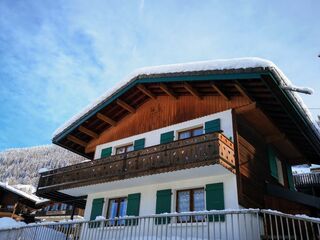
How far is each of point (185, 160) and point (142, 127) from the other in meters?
5.14

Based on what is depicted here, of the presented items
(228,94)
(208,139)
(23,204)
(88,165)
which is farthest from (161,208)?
(23,204)

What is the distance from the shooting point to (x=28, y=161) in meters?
134

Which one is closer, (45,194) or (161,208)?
(161,208)

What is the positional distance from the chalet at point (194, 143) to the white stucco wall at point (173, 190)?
4cm

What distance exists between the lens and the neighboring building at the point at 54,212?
1220 inches

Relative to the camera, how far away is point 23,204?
33.6m

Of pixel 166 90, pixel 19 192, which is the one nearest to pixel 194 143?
pixel 166 90

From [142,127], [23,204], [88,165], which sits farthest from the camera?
[23,204]

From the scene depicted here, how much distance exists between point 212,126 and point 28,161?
134 meters

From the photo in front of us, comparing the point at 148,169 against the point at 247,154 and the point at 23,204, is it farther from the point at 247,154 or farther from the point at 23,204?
the point at 23,204

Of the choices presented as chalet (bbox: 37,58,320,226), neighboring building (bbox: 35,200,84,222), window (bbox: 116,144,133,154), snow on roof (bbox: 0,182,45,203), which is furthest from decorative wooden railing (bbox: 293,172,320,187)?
snow on roof (bbox: 0,182,45,203)

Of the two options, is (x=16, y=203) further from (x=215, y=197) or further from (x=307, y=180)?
(x=307, y=180)

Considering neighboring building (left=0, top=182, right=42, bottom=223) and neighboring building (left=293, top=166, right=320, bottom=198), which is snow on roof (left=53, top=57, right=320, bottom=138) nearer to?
neighboring building (left=293, top=166, right=320, bottom=198)

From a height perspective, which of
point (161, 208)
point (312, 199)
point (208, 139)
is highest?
point (208, 139)
